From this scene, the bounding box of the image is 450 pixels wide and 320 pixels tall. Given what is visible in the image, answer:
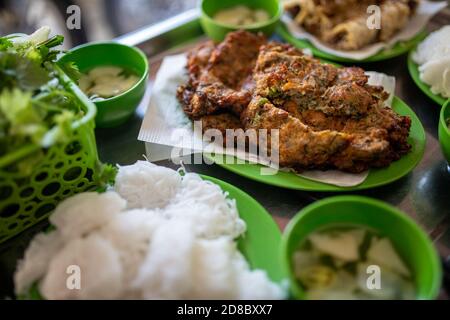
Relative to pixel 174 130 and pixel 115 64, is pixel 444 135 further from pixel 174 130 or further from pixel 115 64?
pixel 115 64

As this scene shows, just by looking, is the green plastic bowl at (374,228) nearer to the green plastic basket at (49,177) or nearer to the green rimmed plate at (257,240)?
the green rimmed plate at (257,240)

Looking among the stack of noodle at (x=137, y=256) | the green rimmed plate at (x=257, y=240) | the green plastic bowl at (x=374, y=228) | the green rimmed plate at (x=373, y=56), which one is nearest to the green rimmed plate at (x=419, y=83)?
the green rimmed plate at (x=373, y=56)

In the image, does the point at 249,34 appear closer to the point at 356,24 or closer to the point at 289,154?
the point at 356,24

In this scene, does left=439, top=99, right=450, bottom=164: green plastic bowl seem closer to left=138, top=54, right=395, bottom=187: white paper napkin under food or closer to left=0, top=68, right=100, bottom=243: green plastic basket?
left=138, top=54, right=395, bottom=187: white paper napkin under food

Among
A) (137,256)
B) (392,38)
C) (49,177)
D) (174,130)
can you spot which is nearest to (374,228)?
(137,256)
